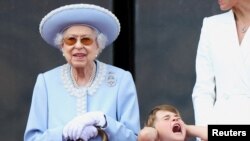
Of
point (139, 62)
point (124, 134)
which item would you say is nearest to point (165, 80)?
point (139, 62)

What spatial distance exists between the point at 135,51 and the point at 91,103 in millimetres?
1041

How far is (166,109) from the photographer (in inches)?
200

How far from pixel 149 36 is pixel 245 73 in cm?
115

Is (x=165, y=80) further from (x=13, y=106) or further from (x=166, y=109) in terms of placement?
(x=166, y=109)

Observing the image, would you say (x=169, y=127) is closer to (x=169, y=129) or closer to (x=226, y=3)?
(x=169, y=129)

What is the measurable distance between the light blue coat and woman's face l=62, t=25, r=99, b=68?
4.4 inches

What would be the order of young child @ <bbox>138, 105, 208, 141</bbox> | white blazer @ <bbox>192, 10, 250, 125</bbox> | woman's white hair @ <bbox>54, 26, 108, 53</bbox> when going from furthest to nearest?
woman's white hair @ <bbox>54, 26, 108, 53</bbox> → white blazer @ <bbox>192, 10, 250, 125</bbox> → young child @ <bbox>138, 105, 208, 141</bbox>

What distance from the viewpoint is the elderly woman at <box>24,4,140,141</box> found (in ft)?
17.1

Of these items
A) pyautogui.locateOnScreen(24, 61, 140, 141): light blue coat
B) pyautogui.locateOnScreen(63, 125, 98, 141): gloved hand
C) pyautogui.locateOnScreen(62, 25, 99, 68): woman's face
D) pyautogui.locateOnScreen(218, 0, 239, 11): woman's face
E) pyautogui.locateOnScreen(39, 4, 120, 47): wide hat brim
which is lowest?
pyautogui.locateOnScreen(63, 125, 98, 141): gloved hand

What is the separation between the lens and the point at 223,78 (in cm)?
524

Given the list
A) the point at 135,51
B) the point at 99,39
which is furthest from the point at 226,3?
the point at 135,51

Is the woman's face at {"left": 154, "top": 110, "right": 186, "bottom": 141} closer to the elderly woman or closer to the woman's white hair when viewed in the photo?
the elderly woman

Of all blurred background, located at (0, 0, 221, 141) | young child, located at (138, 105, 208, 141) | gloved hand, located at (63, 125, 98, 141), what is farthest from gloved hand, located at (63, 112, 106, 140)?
blurred background, located at (0, 0, 221, 141)

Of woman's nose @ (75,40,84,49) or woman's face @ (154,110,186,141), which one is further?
woman's nose @ (75,40,84,49)
